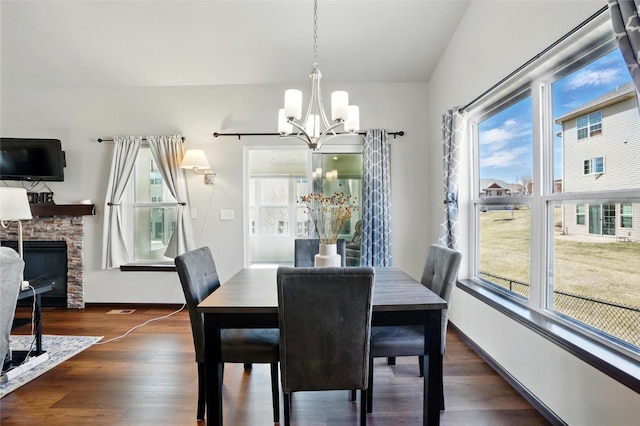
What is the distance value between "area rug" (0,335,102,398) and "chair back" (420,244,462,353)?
113 inches

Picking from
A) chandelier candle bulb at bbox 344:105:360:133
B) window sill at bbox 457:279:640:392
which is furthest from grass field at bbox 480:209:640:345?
chandelier candle bulb at bbox 344:105:360:133

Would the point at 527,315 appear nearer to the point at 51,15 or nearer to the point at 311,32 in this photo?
the point at 311,32

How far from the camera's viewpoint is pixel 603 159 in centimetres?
158

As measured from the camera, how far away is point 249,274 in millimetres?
2268

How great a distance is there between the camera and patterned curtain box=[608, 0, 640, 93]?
1114mm

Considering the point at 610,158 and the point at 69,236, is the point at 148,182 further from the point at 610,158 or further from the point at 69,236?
the point at 610,158

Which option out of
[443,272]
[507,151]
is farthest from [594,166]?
[443,272]

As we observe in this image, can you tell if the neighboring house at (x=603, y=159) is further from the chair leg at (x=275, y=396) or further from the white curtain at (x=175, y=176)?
the white curtain at (x=175, y=176)

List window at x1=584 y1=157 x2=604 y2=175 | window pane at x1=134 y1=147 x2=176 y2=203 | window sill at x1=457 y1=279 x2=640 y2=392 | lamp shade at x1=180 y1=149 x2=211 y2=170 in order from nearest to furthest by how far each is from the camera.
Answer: window sill at x1=457 y1=279 x2=640 y2=392 → window at x1=584 y1=157 x2=604 y2=175 → lamp shade at x1=180 y1=149 x2=211 y2=170 → window pane at x1=134 y1=147 x2=176 y2=203

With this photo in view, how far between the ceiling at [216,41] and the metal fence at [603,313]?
2.50m

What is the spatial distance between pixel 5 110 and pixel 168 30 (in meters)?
2.52

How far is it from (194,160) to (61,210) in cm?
179

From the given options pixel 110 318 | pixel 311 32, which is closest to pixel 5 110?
pixel 110 318

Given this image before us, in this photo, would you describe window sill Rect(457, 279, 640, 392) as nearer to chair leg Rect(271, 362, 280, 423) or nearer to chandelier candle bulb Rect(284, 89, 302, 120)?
chair leg Rect(271, 362, 280, 423)
